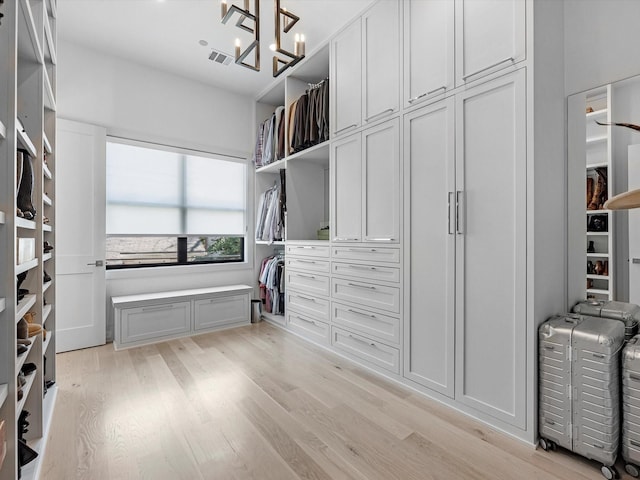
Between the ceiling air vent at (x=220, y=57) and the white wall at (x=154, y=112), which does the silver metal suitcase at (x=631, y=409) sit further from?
the ceiling air vent at (x=220, y=57)

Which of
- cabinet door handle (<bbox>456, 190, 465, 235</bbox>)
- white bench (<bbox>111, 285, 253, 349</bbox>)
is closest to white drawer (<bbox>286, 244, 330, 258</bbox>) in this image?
white bench (<bbox>111, 285, 253, 349</bbox>)

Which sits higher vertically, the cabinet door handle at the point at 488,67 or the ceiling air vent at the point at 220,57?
the ceiling air vent at the point at 220,57

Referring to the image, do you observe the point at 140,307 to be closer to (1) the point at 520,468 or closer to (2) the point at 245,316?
(2) the point at 245,316

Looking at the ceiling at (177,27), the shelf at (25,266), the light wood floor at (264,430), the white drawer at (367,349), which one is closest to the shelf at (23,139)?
the shelf at (25,266)

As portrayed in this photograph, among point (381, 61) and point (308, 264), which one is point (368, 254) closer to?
point (308, 264)

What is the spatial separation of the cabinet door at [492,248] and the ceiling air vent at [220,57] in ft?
8.33

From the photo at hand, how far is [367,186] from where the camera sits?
2633 millimetres

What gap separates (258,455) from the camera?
62.9 inches

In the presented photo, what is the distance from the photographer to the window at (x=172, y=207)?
3461 millimetres

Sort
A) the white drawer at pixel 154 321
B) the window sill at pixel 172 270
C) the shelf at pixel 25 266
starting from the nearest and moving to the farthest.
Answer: the shelf at pixel 25 266 < the white drawer at pixel 154 321 < the window sill at pixel 172 270

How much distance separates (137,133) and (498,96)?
11.5ft

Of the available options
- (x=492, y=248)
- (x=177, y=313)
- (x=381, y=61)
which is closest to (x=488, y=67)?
(x=381, y=61)

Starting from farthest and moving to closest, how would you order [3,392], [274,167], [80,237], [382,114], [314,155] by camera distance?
1. [274,167]
2. [314,155]
3. [80,237]
4. [382,114]
5. [3,392]

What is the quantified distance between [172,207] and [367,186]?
2416 millimetres
